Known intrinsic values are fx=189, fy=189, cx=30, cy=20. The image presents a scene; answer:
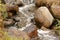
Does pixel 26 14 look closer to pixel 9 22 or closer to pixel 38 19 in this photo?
pixel 38 19

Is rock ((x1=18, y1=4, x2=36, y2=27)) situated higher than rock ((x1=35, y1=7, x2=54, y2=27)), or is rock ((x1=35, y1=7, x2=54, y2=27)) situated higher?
rock ((x1=35, y1=7, x2=54, y2=27))

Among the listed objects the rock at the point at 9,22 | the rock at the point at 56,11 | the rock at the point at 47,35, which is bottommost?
the rock at the point at 47,35

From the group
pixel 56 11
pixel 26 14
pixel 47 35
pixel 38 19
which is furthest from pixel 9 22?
pixel 56 11

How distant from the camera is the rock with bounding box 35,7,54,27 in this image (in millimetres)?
8492

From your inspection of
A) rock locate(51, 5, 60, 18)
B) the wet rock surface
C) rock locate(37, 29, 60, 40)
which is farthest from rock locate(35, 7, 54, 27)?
rock locate(37, 29, 60, 40)

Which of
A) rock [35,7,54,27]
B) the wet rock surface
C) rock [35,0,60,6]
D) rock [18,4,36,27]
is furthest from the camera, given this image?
rock [35,0,60,6]

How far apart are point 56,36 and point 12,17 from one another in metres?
2.75

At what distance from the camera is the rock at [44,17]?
8492mm

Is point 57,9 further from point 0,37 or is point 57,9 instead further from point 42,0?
point 0,37

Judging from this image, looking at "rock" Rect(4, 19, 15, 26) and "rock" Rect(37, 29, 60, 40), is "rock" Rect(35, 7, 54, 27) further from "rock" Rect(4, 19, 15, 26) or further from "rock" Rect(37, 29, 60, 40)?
"rock" Rect(4, 19, 15, 26)

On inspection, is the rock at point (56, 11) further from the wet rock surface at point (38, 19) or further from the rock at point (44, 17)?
the rock at point (44, 17)

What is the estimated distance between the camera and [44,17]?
859 cm

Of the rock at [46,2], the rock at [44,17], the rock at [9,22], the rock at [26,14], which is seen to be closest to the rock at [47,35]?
the rock at [44,17]

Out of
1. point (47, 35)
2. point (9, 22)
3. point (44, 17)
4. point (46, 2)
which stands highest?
point (46, 2)
